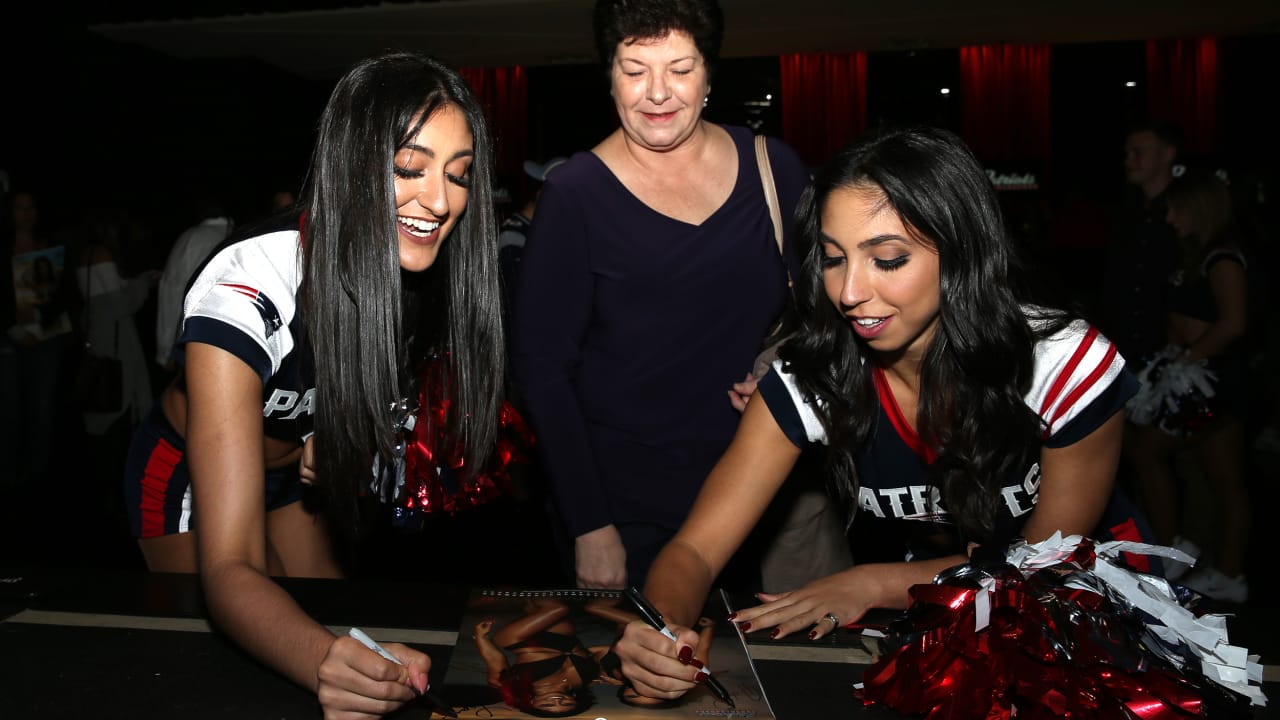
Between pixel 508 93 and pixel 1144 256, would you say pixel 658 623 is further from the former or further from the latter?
pixel 508 93

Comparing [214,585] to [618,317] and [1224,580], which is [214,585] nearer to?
[618,317]

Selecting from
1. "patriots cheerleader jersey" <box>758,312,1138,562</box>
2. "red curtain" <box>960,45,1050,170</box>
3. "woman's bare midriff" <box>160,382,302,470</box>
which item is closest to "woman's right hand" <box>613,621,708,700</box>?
"patriots cheerleader jersey" <box>758,312,1138,562</box>

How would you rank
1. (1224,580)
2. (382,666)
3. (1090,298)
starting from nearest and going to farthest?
(382,666) < (1224,580) < (1090,298)

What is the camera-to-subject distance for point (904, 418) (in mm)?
1601

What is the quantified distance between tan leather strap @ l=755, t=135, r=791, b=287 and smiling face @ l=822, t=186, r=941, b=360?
1.30ft

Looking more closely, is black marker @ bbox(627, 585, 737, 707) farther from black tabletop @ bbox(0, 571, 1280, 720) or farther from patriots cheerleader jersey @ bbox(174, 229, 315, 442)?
patriots cheerleader jersey @ bbox(174, 229, 315, 442)

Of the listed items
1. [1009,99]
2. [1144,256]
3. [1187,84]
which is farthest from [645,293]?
A: [1187,84]

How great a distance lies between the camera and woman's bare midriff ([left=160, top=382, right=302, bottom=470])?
176 cm

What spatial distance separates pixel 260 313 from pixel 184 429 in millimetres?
545

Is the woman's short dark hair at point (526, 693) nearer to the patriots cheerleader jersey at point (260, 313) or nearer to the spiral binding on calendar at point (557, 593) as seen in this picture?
the spiral binding on calendar at point (557, 593)

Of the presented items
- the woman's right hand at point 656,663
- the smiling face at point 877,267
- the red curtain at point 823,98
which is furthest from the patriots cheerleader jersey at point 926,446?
the red curtain at point 823,98

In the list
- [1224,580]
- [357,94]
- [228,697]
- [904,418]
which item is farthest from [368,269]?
[1224,580]

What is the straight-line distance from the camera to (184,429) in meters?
1.81

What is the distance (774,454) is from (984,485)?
33 centimetres
